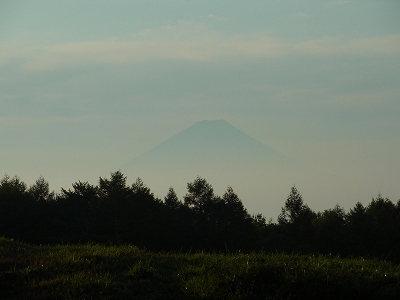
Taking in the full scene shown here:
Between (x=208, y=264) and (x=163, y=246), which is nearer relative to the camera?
(x=208, y=264)

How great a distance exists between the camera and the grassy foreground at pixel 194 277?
1346 cm

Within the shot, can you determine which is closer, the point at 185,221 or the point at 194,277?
the point at 194,277

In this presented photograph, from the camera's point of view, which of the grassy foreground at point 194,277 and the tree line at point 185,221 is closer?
the grassy foreground at point 194,277

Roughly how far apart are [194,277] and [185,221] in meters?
61.5

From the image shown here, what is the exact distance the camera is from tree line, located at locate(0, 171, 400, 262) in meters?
66.4

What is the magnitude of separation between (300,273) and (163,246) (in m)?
55.9

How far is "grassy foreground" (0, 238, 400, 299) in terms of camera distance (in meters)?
13.5

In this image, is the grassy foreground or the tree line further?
the tree line

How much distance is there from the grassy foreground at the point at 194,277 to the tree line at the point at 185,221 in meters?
46.8

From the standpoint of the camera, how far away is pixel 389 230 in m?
70.6

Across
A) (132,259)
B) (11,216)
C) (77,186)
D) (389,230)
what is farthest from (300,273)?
(77,186)

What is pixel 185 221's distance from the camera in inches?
2972

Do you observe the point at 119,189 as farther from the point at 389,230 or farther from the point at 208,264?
the point at 208,264

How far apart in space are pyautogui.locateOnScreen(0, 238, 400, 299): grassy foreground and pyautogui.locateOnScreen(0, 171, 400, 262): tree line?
1843 inches
